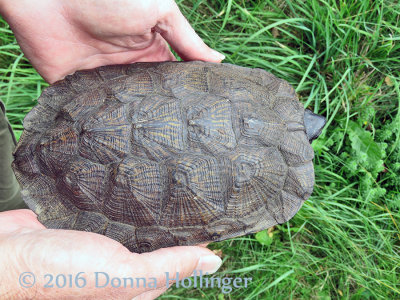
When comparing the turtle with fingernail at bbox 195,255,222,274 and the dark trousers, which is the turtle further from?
the dark trousers

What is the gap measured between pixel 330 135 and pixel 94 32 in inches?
90.3

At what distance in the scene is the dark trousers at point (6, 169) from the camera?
2352 mm

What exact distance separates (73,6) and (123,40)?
41 centimetres

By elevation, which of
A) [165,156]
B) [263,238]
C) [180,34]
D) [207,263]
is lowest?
[263,238]

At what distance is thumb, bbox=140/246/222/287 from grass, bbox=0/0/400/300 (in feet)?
3.05

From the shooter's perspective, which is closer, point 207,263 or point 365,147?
point 207,263

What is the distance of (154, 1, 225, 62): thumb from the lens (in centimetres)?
233

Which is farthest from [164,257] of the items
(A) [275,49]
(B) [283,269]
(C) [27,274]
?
(A) [275,49]

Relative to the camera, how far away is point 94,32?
2402 mm

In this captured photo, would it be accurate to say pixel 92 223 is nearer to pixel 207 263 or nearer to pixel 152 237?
pixel 152 237

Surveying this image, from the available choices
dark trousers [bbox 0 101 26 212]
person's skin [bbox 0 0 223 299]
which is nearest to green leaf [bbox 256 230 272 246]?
person's skin [bbox 0 0 223 299]

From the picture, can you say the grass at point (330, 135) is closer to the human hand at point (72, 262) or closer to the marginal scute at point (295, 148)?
the marginal scute at point (295, 148)

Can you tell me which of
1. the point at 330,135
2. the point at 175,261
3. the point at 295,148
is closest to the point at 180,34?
the point at 295,148

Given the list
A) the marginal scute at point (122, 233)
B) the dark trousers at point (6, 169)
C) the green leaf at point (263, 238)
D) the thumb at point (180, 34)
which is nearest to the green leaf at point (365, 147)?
the green leaf at point (263, 238)
